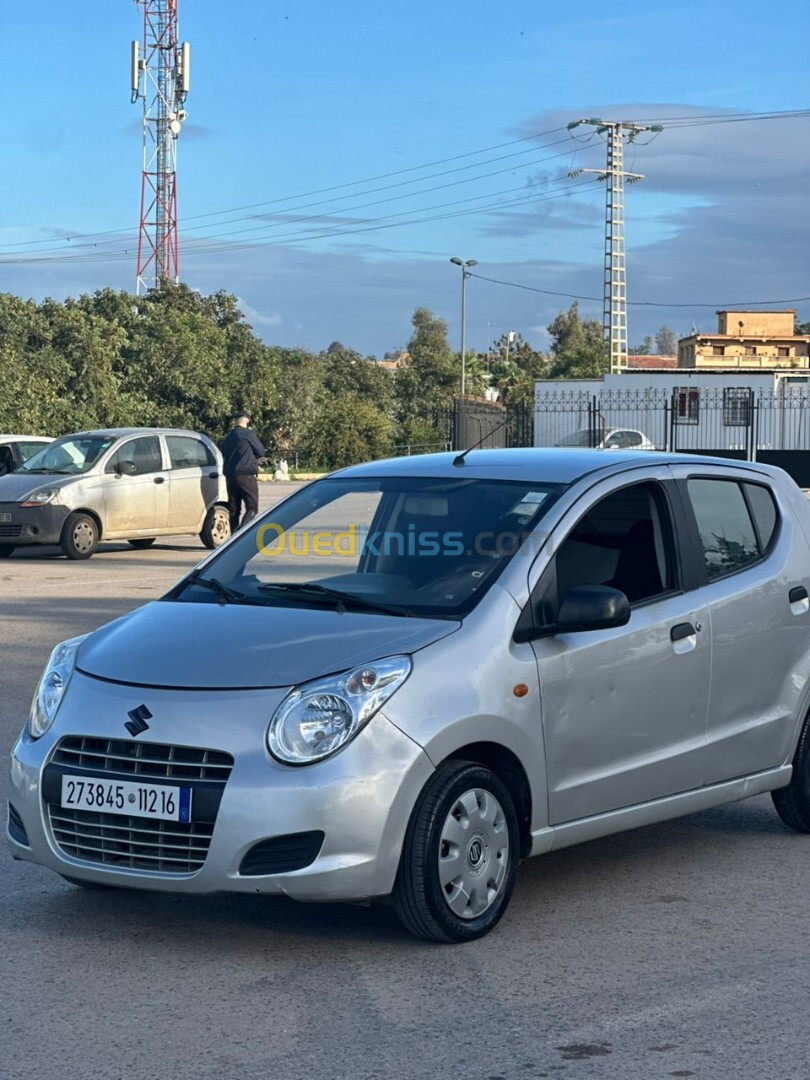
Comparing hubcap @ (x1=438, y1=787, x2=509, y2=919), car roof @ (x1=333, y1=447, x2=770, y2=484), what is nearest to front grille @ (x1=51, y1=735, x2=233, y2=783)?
hubcap @ (x1=438, y1=787, x2=509, y2=919)

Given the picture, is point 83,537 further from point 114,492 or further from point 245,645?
point 245,645

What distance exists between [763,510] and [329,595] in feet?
7.05

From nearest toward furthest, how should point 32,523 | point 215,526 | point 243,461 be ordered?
Answer: point 32,523 < point 243,461 < point 215,526

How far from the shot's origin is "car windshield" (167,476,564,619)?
547 centimetres

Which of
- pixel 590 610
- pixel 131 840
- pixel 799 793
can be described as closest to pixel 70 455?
pixel 799 793

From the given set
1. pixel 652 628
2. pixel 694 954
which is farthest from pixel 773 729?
pixel 694 954

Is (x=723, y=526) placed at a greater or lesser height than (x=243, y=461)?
→ greater

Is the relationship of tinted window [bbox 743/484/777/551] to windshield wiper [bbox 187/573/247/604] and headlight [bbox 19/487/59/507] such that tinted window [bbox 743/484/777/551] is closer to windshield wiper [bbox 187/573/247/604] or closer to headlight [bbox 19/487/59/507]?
windshield wiper [bbox 187/573/247/604]

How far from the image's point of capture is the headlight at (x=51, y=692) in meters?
5.12

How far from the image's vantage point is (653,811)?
5.77 m

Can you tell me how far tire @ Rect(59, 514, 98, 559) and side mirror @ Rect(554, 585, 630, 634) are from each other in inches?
599

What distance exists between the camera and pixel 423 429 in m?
52.5

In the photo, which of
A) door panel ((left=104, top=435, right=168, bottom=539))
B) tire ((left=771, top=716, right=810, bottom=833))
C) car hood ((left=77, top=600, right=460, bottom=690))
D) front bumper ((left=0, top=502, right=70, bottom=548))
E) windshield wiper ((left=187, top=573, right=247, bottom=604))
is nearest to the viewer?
car hood ((left=77, top=600, right=460, bottom=690))

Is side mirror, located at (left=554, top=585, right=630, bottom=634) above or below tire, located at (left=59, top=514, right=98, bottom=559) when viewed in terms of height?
above
